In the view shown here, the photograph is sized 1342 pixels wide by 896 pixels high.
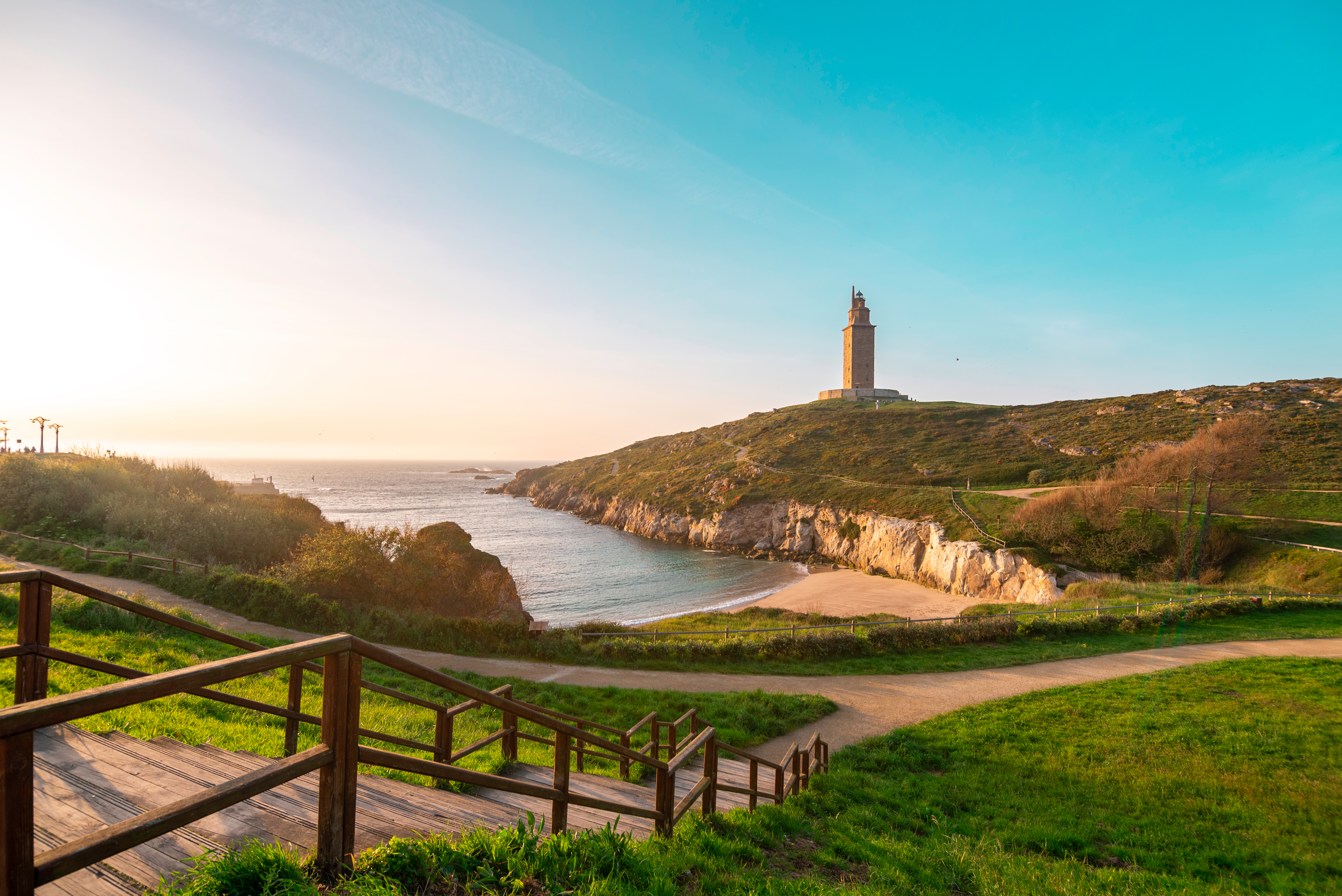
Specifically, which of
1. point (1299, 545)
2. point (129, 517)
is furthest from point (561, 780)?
point (1299, 545)

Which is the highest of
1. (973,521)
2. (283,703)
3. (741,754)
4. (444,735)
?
(444,735)

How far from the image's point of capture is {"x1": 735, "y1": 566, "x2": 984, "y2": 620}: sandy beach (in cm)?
3722

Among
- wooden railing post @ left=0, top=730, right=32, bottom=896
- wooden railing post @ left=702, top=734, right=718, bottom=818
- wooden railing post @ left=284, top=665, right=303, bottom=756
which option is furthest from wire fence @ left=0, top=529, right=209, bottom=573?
wooden railing post @ left=0, top=730, right=32, bottom=896

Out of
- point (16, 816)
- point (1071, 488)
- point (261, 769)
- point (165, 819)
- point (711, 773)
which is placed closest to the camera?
point (16, 816)

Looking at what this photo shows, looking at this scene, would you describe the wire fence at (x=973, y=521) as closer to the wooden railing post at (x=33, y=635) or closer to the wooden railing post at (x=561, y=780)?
the wooden railing post at (x=561, y=780)

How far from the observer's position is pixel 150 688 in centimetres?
223

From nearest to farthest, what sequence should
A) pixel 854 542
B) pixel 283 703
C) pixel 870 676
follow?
pixel 283 703, pixel 870 676, pixel 854 542

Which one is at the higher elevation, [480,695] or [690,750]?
[480,695]

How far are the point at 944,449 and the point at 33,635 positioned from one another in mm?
84610

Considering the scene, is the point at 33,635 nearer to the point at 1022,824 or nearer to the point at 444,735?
the point at 444,735

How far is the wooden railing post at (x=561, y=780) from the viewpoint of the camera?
4109mm

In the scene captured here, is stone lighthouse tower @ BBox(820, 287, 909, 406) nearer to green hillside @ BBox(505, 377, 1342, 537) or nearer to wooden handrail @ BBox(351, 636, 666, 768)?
green hillside @ BBox(505, 377, 1342, 537)

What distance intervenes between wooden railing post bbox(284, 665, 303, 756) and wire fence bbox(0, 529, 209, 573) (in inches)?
793

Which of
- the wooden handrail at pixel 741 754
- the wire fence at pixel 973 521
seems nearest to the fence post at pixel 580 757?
the wooden handrail at pixel 741 754
